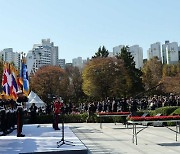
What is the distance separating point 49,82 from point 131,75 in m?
16.2

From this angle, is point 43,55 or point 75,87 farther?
point 43,55

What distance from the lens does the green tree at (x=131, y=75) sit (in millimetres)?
69000

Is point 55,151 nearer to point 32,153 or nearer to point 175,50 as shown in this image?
point 32,153

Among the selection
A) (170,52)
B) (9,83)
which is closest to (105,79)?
(9,83)

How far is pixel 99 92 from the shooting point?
62.2m

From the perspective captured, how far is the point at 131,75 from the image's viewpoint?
70.1 metres

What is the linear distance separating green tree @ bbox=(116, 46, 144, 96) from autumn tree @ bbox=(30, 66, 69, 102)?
1253cm

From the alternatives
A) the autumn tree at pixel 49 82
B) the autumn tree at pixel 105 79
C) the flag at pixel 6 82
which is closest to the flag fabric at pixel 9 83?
the flag at pixel 6 82

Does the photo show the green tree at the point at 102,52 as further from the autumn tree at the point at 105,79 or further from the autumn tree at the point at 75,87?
the autumn tree at the point at 105,79

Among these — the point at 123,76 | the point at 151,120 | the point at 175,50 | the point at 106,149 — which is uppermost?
the point at 175,50

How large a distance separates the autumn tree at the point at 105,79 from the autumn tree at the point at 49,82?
5.37 metres

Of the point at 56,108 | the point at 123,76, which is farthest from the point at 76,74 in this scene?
the point at 56,108

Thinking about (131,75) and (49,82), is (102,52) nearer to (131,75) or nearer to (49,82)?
(131,75)

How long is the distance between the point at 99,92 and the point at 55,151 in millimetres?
51565
